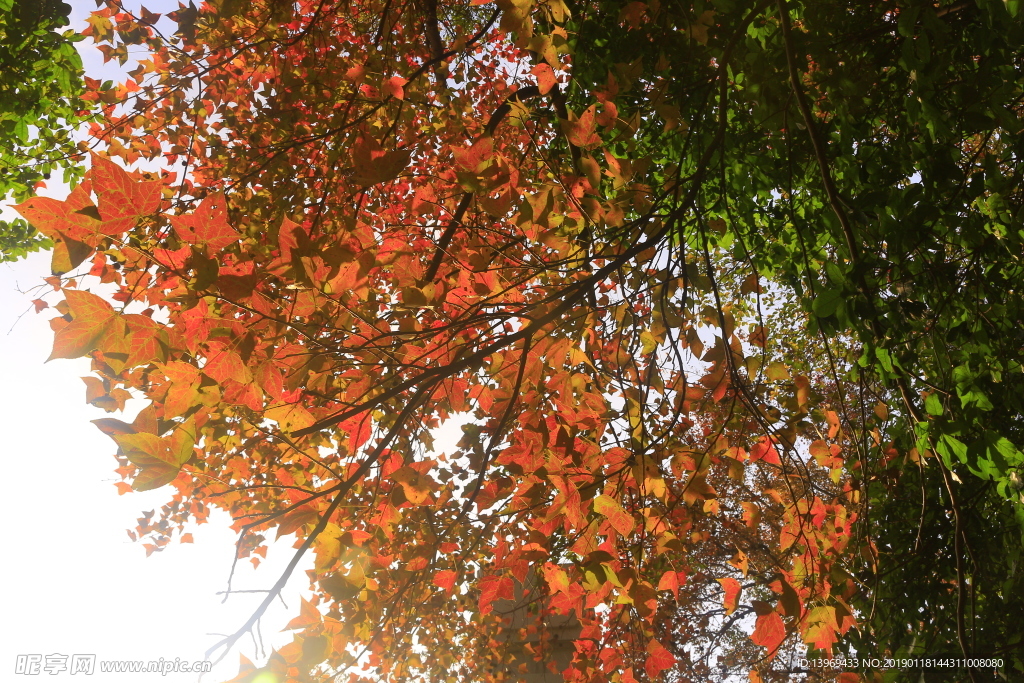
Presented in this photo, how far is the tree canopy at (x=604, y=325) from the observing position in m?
1.65

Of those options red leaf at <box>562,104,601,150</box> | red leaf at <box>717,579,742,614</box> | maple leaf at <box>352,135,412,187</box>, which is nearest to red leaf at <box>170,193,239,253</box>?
maple leaf at <box>352,135,412,187</box>

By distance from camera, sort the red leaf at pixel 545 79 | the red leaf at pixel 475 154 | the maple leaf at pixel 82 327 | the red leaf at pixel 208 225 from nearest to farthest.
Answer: the maple leaf at pixel 82 327 → the red leaf at pixel 208 225 → the red leaf at pixel 475 154 → the red leaf at pixel 545 79

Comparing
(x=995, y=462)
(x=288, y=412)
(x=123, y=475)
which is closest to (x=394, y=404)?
(x=123, y=475)

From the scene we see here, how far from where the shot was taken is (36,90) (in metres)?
5.12

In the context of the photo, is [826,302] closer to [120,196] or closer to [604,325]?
[604,325]

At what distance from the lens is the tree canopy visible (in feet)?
5.41

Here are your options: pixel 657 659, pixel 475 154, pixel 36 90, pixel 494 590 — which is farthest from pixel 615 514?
pixel 36 90

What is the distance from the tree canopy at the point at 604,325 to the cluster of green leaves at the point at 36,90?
0.51 metres

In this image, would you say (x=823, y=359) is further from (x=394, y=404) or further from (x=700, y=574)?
(x=394, y=404)

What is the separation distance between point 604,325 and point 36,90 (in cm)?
561

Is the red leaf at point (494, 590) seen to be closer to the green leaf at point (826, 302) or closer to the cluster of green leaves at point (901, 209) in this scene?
the cluster of green leaves at point (901, 209)

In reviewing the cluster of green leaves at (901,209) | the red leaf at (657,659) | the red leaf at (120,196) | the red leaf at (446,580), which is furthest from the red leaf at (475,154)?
the red leaf at (657,659)

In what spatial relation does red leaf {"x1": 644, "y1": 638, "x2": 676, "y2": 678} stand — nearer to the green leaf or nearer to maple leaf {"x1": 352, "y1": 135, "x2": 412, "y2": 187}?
the green leaf

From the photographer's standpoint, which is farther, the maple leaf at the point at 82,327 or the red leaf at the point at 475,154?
the red leaf at the point at 475,154
